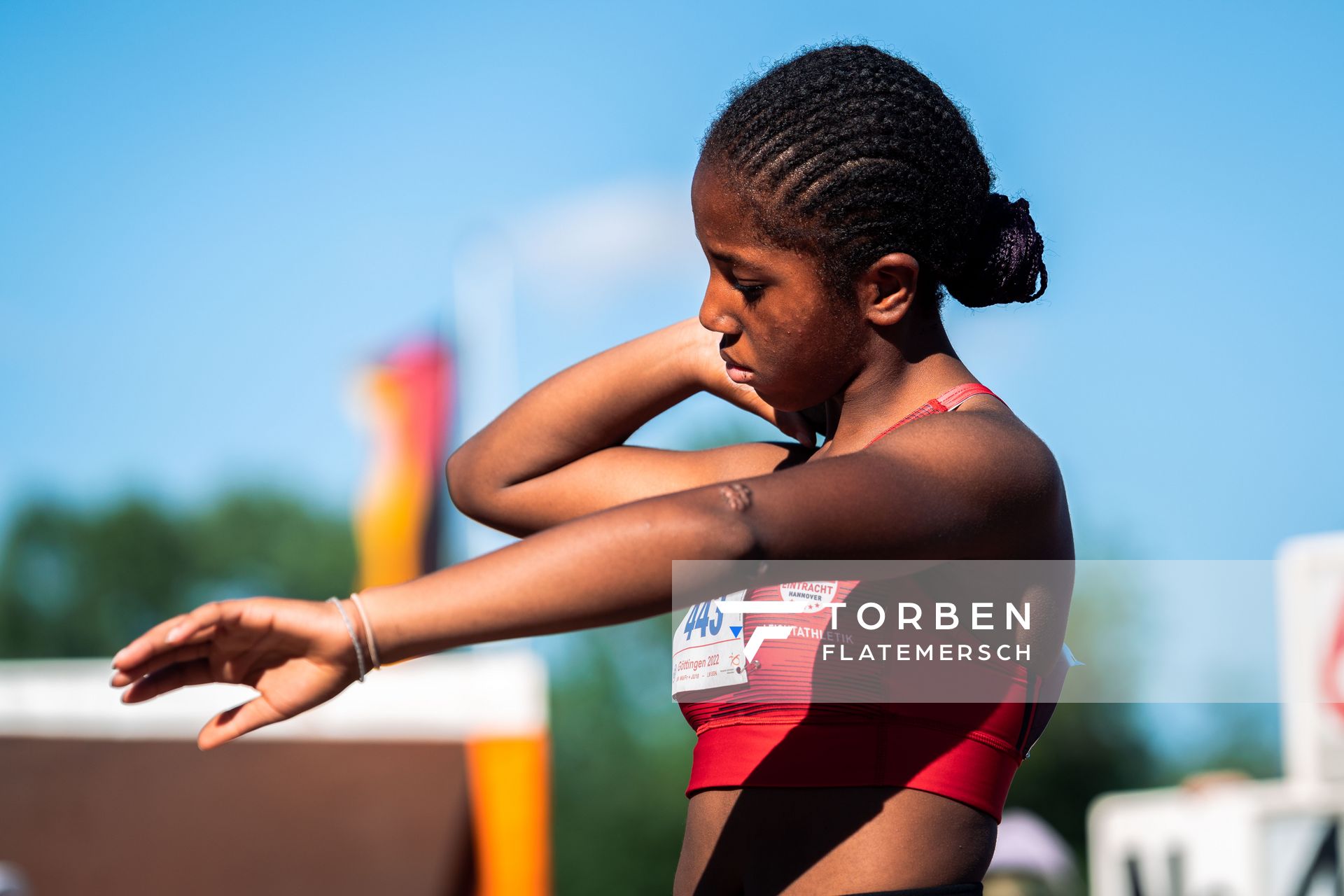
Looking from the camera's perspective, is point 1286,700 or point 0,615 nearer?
point 1286,700

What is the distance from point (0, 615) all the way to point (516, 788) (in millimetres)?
48437

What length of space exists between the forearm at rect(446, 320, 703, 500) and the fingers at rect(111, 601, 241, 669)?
1.08 m

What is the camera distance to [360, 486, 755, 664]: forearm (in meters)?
1.51

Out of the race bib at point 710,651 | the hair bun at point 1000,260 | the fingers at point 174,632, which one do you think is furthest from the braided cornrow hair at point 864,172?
the fingers at point 174,632

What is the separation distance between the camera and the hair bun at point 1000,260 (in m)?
2.09

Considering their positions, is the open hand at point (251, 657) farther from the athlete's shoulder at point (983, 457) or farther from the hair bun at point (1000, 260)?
the hair bun at point (1000, 260)

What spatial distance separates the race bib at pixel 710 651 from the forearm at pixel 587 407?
501mm

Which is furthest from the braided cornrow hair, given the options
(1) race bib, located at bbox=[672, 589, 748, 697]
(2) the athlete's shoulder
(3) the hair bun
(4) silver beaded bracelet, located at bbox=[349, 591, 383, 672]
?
(4) silver beaded bracelet, located at bbox=[349, 591, 383, 672]

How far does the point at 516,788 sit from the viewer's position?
14906 millimetres

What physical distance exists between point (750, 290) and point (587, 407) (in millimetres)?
664

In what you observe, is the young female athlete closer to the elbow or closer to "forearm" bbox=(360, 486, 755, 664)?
"forearm" bbox=(360, 486, 755, 664)

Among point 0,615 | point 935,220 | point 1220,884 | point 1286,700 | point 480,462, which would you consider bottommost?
point 1220,884

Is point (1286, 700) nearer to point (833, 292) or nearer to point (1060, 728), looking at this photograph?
point (833, 292)

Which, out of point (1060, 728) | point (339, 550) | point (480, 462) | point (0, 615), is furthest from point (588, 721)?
point (480, 462)
